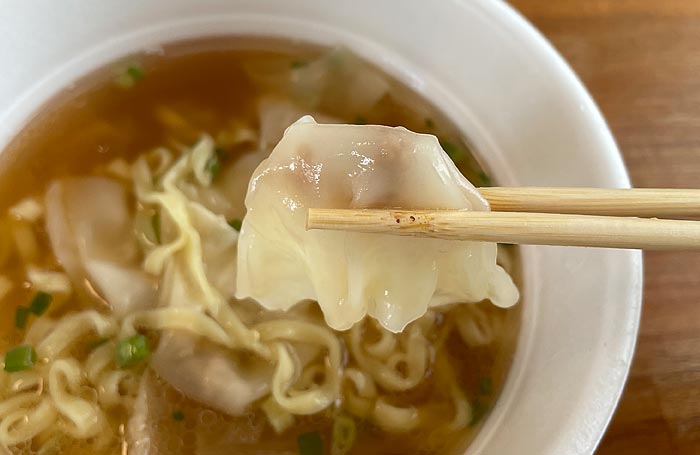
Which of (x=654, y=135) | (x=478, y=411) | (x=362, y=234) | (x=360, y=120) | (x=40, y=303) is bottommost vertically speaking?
(x=40, y=303)

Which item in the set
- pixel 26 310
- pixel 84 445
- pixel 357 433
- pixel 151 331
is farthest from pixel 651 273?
pixel 26 310

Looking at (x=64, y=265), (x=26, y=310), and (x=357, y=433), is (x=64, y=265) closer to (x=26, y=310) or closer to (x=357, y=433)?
(x=26, y=310)

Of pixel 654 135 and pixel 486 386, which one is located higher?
pixel 654 135

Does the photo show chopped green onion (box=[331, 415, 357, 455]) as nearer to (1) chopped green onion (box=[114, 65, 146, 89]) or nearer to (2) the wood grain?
(2) the wood grain

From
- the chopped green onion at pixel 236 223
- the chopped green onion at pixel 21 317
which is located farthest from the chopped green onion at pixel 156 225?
the chopped green onion at pixel 21 317

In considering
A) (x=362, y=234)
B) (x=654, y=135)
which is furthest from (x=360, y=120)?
(x=654, y=135)

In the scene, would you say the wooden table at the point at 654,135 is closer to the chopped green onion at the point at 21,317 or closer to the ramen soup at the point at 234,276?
the ramen soup at the point at 234,276

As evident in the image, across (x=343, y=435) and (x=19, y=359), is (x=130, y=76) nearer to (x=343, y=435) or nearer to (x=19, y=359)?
(x=19, y=359)
